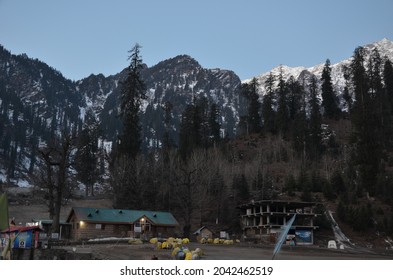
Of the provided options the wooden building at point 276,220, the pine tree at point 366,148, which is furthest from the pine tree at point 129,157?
the pine tree at point 366,148

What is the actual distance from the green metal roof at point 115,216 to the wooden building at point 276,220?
344 inches

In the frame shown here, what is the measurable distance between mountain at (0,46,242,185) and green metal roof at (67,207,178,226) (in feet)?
39.7

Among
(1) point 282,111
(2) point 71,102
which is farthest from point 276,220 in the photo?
(2) point 71,102

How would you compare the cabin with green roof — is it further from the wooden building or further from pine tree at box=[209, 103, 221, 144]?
pine tree at box=[209, 103, 221, 144]

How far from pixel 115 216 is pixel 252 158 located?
31.5 m

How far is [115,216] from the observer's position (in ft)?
121

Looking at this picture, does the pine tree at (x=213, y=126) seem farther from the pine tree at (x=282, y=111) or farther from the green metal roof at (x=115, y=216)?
A: the green metal roof at (x=115, y=216)

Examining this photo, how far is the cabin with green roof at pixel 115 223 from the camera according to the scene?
35375 millimetres

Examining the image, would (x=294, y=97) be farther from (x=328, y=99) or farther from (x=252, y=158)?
(x=252, y=158)

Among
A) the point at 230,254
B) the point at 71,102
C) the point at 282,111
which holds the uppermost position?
the point at 71,102

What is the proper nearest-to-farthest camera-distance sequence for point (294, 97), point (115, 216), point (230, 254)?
point (230, 254)
point (115, 216)
point (294, 97)

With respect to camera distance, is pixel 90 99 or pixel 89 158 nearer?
pixel 89 158
